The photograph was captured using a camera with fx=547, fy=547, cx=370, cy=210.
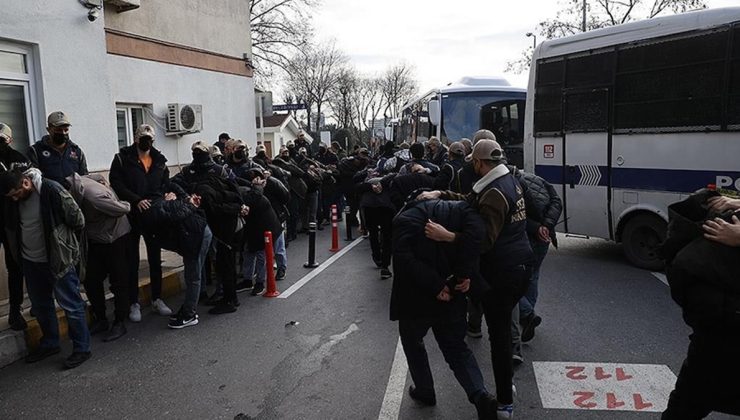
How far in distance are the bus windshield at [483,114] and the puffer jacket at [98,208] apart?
9106 millimetres

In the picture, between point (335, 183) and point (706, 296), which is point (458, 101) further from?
point (706, 296)

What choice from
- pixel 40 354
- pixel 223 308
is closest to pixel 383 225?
pixel 223 308

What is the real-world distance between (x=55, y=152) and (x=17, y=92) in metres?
2.63

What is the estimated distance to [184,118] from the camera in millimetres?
11438

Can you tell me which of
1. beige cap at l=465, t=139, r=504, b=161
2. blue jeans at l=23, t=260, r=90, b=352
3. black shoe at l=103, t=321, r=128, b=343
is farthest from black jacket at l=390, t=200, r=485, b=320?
black shoe at l=103, t=321, r=128, b=343

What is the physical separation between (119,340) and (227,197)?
1839 millimetres

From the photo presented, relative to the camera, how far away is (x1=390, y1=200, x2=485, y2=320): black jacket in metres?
3.43

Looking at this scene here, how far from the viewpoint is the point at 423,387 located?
392cm

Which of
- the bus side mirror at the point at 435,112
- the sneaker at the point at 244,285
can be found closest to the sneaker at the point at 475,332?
the sneaker at the point at 244,285

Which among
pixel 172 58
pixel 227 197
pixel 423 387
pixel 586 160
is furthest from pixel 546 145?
pixel 172 58

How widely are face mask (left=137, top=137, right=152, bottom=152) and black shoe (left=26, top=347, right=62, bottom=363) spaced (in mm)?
2232

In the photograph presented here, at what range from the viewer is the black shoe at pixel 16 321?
5.13 metres

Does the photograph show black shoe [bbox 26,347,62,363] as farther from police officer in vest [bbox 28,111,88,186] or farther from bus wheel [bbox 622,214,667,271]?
bus wheel [bbox 622,214,667,271]

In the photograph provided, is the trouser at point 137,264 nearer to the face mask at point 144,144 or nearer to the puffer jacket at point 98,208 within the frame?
the puffer jacket at point 98,208
